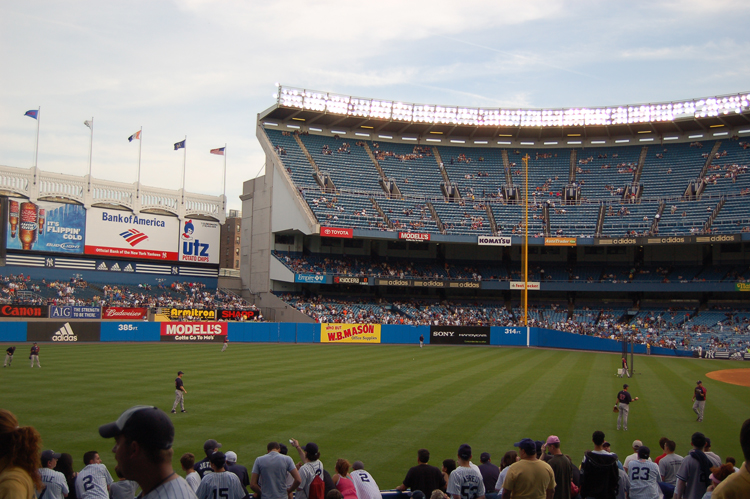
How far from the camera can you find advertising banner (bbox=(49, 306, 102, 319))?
4828cm

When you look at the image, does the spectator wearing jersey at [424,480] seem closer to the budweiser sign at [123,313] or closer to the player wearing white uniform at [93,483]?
the player wearing white uniform at [93,483]

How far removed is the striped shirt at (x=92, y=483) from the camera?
27.0 feet

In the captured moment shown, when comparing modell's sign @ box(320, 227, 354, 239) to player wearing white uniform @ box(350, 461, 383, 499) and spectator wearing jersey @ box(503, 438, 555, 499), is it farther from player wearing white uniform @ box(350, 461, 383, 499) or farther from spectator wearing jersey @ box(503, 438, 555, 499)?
spectator wearing jersey @ box(503, 438, 555, 499)

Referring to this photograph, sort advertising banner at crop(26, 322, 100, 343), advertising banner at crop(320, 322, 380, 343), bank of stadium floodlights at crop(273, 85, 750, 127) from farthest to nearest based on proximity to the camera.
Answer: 1. bank of stadium floodlights at crop(273, 85, 750, 127)
2. advertising banner at crop(320, 322, 380, 343)
3. advertising banner at crop(26, 322, 100, 343)

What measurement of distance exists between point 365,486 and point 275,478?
1569 mm

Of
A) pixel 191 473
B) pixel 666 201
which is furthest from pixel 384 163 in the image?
pixel 191 473

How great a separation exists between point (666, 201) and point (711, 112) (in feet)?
37.6

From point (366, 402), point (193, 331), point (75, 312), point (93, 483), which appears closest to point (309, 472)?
point (93, 483)

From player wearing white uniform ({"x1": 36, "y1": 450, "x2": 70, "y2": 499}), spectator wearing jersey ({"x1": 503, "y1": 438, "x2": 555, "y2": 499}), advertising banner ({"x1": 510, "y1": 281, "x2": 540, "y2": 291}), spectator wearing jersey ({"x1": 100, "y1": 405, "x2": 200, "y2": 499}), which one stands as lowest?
player wearing white uniform ({"x1": 36, "y1": 450, "x2": 70, "y2": 499})

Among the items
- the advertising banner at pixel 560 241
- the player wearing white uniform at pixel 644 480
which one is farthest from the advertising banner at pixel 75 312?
A: the player wearing white uniform at pixel 644 480

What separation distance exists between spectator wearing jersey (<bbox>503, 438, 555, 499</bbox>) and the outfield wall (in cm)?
4528

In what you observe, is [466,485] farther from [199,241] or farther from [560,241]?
[199,241]

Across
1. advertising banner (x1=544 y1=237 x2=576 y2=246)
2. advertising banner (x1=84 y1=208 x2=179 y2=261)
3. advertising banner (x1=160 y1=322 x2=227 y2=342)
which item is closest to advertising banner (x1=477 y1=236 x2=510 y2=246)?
advertising banner (x1=544 y1=237 x2=576 y2=246)

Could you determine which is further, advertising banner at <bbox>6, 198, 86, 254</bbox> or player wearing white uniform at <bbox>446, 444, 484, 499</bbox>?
advertising banner at <bbox>6, 198, 86, 254</bbox>
